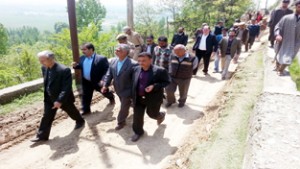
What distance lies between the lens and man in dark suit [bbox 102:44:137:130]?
5.10 metres

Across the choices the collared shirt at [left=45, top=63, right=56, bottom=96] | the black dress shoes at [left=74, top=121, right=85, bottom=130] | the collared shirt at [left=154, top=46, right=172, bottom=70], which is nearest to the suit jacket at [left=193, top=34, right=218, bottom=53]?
the collared shirt at [left=154, top=46, right=172, bottom=70]

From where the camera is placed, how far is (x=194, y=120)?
19.7 feet

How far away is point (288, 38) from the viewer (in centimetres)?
554

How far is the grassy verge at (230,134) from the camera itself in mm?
3708

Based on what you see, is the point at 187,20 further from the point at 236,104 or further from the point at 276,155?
the point at 276,155

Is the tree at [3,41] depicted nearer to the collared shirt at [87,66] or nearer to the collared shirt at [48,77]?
the collared shirt at [87,66]

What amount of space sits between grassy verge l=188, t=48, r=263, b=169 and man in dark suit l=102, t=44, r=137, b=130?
1818mm

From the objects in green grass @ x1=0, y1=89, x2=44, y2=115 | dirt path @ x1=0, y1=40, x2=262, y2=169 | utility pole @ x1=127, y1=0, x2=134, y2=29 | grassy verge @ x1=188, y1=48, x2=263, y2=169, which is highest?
utility pole @ x1=127, y1=0, x2=134, y2=29

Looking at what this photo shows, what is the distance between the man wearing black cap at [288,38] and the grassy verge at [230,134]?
40.1 inches

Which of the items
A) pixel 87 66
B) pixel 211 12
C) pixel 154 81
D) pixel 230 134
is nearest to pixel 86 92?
pixel 87 66

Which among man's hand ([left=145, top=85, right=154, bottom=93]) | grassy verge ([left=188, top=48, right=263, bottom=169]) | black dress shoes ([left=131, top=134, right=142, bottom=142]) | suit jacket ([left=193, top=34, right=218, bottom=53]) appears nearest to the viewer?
grassy verge ([left=188, top=48, right=263, bottom=169])

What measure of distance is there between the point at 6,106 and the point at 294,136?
621 cm

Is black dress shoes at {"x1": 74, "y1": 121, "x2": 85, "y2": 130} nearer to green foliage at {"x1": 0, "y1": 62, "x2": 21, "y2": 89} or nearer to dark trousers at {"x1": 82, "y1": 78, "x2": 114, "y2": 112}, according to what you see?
dark trousers at {"x1": 82, "y1": 78, "x2": 114, "y2": 112}

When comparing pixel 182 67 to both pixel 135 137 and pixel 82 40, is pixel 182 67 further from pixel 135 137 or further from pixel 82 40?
pixel 82 40
